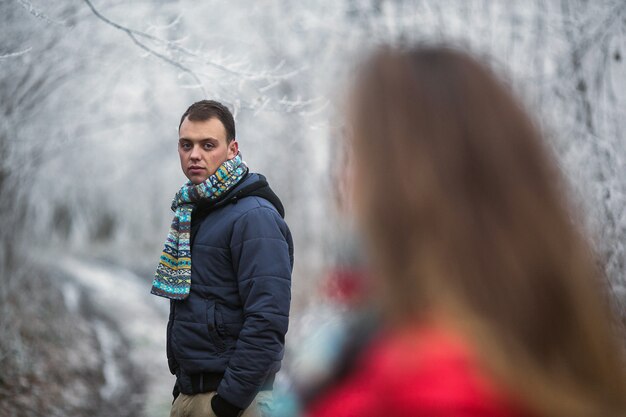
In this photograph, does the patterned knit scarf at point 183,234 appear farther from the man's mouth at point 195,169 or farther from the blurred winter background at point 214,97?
the blurred winter background at point 214,97

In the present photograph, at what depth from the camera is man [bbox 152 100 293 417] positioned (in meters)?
2.75

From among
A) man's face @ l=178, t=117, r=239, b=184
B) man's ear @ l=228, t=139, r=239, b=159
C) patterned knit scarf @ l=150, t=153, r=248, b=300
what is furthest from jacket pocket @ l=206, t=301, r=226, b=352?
man's ear @ l=228, t=139, r=239, b=159

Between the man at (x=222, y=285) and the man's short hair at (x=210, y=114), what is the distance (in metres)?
0.01

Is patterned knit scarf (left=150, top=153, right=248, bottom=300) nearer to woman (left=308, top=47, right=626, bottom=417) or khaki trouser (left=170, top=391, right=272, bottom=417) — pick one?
khaki trouser (left=170, top=391, right=272, bottom=417)

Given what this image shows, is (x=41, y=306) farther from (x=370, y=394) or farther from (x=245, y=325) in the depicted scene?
(x=370, y=394)

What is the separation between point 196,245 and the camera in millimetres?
2951

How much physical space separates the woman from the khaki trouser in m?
1.83

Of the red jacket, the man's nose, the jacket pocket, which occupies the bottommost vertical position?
the jacket pocket

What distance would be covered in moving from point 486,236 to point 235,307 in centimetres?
188

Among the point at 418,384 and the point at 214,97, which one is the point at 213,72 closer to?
the point at 214,97

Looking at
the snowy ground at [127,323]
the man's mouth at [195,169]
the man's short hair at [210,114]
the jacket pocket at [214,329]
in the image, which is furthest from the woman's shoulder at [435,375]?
the snowy ground at [127,323]

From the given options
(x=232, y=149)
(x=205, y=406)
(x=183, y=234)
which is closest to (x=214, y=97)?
(x=232, y=149)

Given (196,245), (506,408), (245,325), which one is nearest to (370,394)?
(506,408)

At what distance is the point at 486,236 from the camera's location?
111 centimetres
